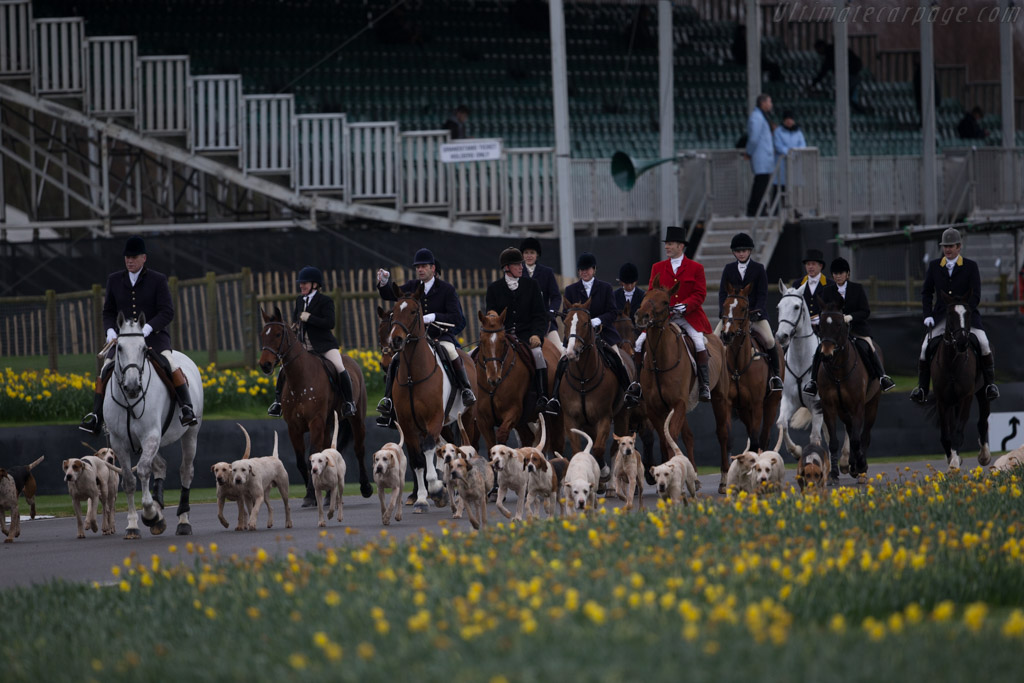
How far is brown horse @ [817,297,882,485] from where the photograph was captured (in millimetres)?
17859

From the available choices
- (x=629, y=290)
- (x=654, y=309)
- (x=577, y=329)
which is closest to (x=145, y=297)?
(x=577, y=329)

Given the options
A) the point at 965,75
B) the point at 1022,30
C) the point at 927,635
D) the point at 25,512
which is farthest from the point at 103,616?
the point at 1022,30

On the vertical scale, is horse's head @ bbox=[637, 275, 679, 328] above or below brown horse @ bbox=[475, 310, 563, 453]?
above

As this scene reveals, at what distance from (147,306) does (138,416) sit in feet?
4.67

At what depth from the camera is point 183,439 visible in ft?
51.2

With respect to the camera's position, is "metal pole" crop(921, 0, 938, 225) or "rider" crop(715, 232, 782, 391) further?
"metal pole" crop(921, 0, 938, 225)

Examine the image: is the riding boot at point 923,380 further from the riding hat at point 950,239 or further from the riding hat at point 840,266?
the riding hat at point 840,266

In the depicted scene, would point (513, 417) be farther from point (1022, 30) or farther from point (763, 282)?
point (1022, 30)

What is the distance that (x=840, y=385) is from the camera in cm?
1812

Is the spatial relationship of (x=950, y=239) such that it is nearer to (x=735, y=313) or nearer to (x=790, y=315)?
(x=790, y=315)

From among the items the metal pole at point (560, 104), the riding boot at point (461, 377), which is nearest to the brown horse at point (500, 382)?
the riding boot at point (461, 377)

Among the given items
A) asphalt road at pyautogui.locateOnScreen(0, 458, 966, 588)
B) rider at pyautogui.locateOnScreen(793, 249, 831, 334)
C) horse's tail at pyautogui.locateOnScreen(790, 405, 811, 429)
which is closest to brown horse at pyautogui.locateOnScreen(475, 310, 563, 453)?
asphalt road at pyautogui.locateOnScreen(0, 458, 966, 588)

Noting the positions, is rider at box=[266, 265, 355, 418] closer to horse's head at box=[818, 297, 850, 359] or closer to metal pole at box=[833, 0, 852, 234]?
horse's head at box=[818, 297, 850, 359]

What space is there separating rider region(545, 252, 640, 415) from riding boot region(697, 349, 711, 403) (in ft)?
2.74
